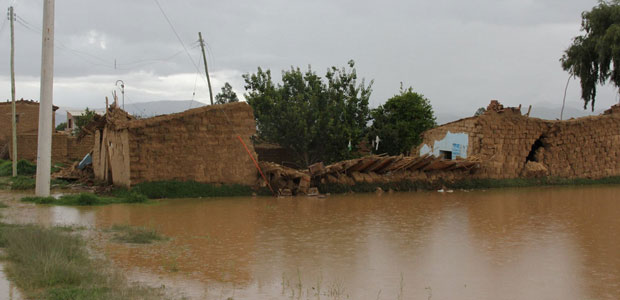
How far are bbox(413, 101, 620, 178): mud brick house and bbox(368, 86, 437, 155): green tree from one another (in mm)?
1916

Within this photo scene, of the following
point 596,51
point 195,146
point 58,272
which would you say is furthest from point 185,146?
point 596,51

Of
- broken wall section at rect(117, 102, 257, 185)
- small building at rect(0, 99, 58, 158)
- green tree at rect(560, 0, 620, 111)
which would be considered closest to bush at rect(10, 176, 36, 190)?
broken wall section at rect(117, 102, 257, 185)

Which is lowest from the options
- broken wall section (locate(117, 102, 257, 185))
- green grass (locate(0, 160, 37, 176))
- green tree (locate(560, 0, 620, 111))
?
green grass (locate(0, 160, 37, 176))

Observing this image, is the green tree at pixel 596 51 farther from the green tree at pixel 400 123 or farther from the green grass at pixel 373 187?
the green grass at pixel 373 187

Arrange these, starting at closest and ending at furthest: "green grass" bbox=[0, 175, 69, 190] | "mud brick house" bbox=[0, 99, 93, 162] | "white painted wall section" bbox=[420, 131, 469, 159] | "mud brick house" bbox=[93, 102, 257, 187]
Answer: "mud brick house" bbox=[93, 102, 257, 187], "green grass" bbox=[0, 175, 69, 190], "white painted wall section" bbox=[420, 131, 469, 159], "mud brick house" bbox=[0, 99, 93, 162]

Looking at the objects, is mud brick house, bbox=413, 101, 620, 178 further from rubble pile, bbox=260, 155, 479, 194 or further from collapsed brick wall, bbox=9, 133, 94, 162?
collapsed brick wall, bbox=9, 133, 94, 162

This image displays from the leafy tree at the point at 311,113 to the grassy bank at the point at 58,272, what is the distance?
1358 centimetres

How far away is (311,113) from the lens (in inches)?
864

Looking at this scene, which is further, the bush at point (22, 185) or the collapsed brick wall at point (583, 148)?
the collapsed brick wall at point (583, 148)

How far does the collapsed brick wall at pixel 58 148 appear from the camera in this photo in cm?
2406

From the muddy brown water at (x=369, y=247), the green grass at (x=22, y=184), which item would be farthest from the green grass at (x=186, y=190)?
the green grass at (x=22, y=184)

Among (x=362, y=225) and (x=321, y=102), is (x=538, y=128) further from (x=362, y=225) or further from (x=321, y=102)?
(x=362, y=225)

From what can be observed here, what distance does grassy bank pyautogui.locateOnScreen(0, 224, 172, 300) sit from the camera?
613 cm

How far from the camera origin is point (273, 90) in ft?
73.1
